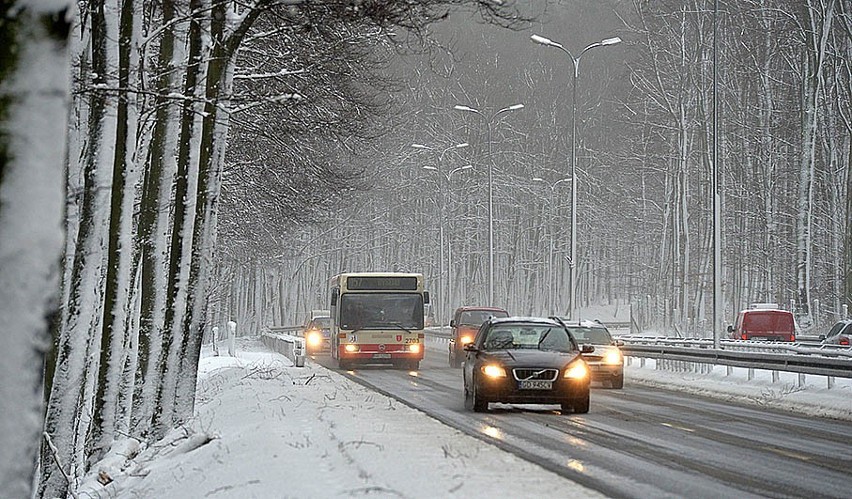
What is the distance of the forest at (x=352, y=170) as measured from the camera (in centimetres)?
619

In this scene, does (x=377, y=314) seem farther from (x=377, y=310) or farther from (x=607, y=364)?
(x=607, y=364)

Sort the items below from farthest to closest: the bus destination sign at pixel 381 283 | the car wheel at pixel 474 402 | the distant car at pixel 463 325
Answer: the distant car at pixel 463 325, the bus destination sign at pixel 381 283, the car wheel at pixel 474 402

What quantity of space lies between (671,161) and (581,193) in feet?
66.5

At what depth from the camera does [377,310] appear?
3884 centimetres

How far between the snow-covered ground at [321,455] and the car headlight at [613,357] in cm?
580

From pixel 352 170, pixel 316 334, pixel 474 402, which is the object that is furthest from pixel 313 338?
pixel 474 402

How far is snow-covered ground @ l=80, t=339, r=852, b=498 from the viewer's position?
10.5 metres

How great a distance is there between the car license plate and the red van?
23181 mm

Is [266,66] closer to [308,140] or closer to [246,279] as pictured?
[308,140]

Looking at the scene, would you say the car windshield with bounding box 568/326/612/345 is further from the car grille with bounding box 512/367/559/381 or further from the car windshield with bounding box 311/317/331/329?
the car windshield with bounding box 311/317/331/329

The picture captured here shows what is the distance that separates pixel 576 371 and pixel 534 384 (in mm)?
726

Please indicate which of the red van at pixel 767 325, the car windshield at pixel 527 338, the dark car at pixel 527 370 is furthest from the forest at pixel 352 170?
the dark car at pixel 527 370

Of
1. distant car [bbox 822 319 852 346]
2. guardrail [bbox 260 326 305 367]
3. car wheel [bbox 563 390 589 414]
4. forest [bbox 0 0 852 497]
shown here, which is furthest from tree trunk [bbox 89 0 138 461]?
distant car [bbox 822 319 852 346]

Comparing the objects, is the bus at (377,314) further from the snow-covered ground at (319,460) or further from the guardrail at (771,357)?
the snow-covered ground at (319,460)
